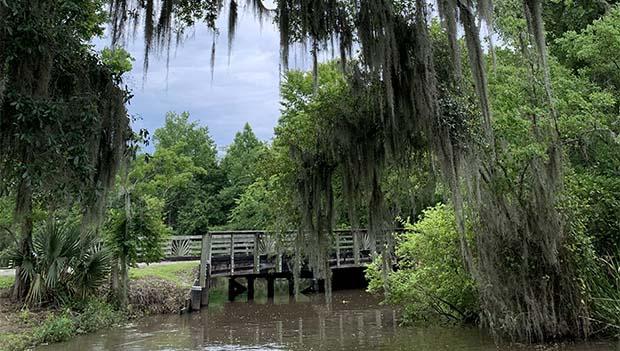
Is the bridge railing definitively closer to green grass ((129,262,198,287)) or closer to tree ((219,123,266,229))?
green grass ((129,262,198,287))

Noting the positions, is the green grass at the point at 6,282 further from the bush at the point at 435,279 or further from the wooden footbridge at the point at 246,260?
the bush at the point at 435,279

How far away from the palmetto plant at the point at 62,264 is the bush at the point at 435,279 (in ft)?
21.5

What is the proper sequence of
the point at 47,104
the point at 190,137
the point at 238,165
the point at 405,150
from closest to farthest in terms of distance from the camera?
the point at 47,104 → the point at 405,150 → the point at 238,165 → the point at 190,137

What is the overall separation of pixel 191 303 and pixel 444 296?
25.0 ft

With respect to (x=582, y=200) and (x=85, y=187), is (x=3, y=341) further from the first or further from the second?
(x=582, y=200)

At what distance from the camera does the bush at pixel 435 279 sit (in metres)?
9.40

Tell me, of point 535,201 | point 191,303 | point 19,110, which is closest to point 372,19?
point 19,110

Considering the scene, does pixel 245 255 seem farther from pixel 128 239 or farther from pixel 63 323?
pixel 63 323

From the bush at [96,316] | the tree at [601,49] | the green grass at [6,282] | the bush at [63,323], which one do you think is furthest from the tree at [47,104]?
the tree at [601,49]

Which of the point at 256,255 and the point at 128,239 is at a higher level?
the point at 128,239

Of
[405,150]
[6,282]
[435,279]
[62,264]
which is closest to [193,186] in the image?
[6,282]

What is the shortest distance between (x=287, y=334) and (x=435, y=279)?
3.45 meters

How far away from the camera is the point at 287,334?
11086 millimetres

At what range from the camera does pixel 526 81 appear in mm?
8648
